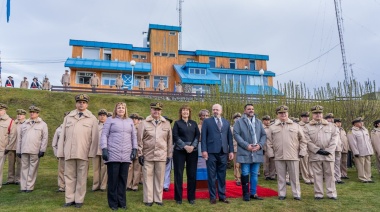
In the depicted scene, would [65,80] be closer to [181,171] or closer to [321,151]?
[181,171]

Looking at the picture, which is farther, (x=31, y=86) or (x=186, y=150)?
(x=31, y=86)

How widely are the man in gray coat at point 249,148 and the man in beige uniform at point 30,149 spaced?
4.80 metres

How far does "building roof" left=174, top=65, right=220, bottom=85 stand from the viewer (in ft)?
100

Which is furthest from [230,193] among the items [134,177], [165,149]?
[134,177]

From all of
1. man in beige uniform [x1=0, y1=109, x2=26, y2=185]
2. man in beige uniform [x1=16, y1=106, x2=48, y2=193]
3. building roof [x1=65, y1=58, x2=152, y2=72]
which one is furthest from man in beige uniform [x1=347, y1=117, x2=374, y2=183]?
building roof [x1=65, y1=58, x2=152, y2=72]

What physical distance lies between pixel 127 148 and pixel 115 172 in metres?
0.50

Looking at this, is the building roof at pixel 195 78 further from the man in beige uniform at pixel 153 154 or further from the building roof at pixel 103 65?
the man in beige uniform at pixel 153 154

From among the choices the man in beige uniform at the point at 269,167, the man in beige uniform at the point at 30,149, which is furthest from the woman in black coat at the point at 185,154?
the man in beige uniform at the point at 269,167

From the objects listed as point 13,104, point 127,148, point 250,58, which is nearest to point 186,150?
point 127,148

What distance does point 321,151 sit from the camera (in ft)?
21.9

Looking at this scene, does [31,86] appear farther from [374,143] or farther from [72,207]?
[374,143]

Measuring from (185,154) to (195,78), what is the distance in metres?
25.1

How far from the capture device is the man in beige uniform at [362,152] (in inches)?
369

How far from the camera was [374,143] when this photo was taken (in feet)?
31.9
